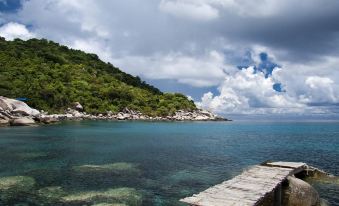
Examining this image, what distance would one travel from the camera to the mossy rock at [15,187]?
23078mm

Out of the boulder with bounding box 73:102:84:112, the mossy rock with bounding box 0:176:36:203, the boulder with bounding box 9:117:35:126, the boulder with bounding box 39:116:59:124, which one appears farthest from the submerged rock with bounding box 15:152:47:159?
the boulder with bounding box 73:102:84:112

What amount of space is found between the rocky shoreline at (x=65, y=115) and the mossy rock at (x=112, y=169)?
6285cm

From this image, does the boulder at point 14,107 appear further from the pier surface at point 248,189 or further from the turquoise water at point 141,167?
the pier surface at point 248,189

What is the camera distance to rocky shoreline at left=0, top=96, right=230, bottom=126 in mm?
91250

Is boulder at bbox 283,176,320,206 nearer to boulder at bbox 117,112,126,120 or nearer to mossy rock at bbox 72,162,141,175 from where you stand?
mossy rock at bbox 72,162,141,175

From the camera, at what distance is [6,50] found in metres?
172

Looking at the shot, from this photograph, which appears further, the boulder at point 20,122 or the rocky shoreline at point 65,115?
the rocky shoreline at point 65,115

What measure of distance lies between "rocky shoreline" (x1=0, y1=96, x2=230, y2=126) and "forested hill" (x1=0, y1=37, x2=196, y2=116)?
329cm

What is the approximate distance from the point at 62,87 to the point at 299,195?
440 ft

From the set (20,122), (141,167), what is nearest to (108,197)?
(141,167)

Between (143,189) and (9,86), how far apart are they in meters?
114

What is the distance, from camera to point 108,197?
76.2ft

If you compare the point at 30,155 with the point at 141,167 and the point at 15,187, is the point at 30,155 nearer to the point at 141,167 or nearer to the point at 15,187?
the point at 141,167

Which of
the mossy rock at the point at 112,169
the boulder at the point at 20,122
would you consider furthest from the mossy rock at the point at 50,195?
the boulder at the point at 20,122
